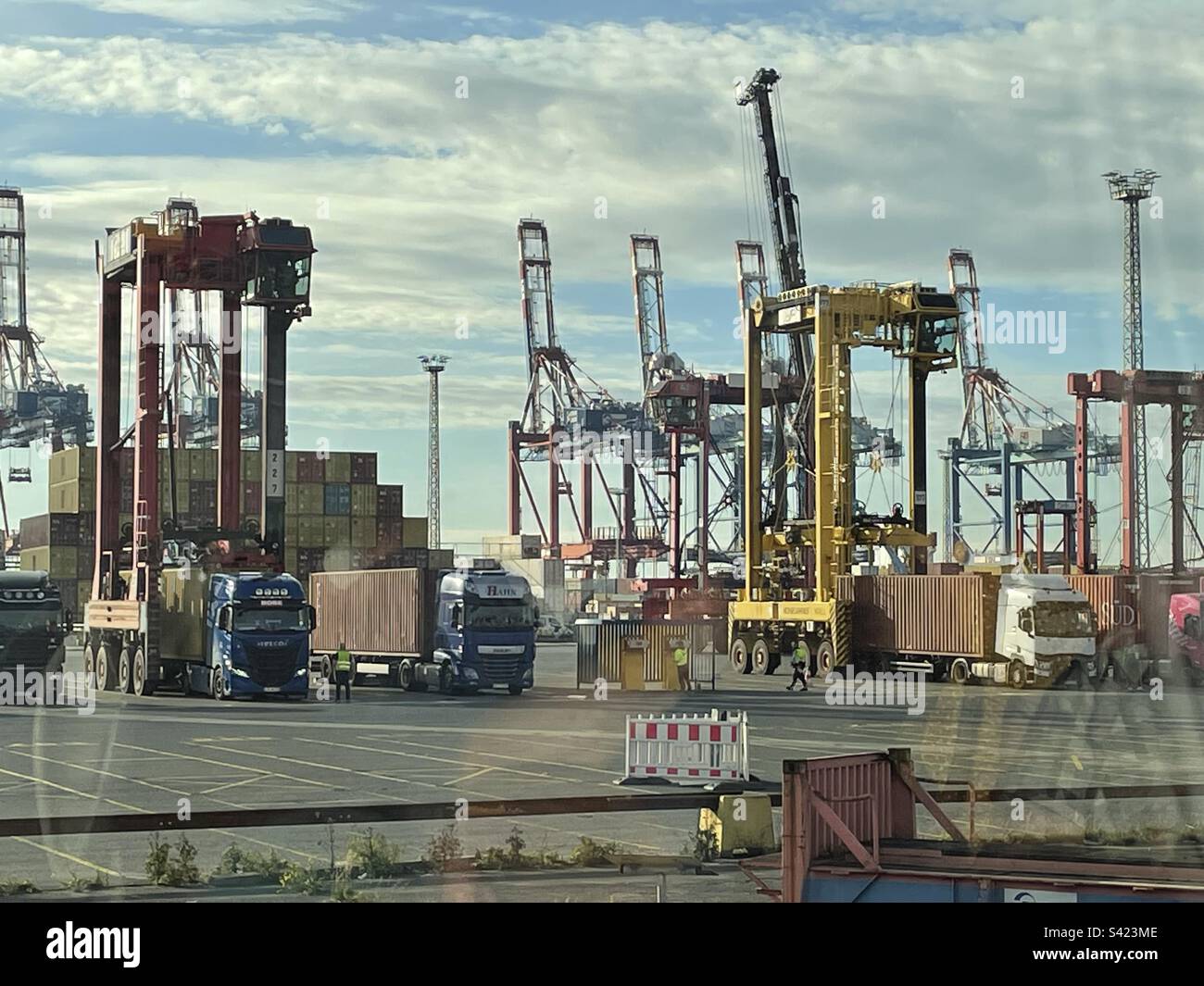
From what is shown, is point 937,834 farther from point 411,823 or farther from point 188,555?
point 188,555

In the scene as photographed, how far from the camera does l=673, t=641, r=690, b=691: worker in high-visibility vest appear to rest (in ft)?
162

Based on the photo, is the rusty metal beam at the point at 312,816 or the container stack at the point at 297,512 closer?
the rusty metal beam at the point at 312,816

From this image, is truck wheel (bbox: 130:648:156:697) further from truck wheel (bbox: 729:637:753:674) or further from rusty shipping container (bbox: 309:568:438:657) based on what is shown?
truck wheel (bbox: 729:637:753:674)

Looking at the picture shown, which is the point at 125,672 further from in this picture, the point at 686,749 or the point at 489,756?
the point at 686,749

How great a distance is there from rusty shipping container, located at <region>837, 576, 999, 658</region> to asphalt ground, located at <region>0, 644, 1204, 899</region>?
8.41 feet

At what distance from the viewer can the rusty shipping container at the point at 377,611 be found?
47031 millimetres

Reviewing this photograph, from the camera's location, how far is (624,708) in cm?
4122

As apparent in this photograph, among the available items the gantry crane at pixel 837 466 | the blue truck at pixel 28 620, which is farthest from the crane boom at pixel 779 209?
the blue truck at pixel 28 620

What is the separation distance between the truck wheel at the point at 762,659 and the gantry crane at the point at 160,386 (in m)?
19.4

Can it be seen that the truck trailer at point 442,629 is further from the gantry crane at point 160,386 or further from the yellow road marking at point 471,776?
the yellow road marking at point 471,776

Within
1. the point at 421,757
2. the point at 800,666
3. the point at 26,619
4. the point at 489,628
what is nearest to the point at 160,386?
the point at 26,619

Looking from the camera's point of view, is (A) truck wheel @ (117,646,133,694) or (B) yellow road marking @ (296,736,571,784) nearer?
(B) yellow road marking @ (296,736,571,784)

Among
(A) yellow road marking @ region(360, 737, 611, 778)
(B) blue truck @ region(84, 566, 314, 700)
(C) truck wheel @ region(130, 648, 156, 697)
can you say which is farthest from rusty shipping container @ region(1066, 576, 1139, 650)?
(C) truck wheel @ region(130, 648, 156, 697)
